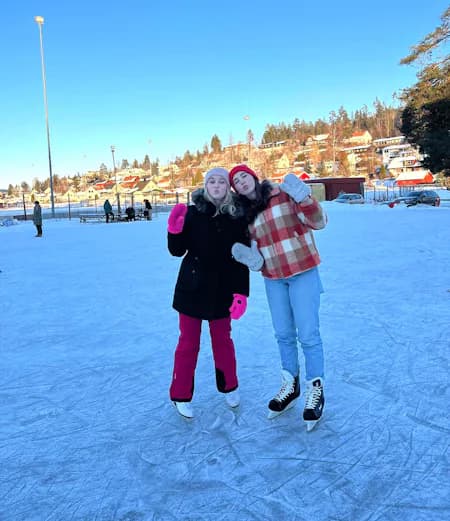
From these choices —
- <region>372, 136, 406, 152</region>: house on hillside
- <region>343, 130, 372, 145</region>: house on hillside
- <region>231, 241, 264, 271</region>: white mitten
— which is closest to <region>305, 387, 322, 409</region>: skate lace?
<region>231, 241, 264, 271</region>: white mitten

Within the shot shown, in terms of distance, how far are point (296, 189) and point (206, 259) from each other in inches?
26.2

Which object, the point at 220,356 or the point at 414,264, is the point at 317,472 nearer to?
the point at 220,356

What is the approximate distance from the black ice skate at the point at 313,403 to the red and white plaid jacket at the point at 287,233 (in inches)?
27.3

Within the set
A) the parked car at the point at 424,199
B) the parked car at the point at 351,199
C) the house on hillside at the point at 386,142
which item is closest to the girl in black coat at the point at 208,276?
the parked car at the point at 424,199

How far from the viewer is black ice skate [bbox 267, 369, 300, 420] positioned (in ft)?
9.48

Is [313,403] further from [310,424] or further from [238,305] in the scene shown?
[238,305]

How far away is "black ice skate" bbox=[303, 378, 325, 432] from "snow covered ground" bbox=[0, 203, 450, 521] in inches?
2.6

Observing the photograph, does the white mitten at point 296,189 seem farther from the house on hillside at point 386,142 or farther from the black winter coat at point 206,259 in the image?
the house on hillside at point 386,142

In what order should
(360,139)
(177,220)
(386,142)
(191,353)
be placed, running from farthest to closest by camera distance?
(360,139) < (386,142) < (191,353) < (177,220)

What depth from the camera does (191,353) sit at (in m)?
2.89

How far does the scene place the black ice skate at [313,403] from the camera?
273 cm

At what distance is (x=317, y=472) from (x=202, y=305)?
109cm

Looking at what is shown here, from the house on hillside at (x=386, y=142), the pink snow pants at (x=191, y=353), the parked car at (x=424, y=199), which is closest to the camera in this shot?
the pink snow pants at (x=191, y=353)

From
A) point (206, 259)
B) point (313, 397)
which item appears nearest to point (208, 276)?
point (206, 259)
